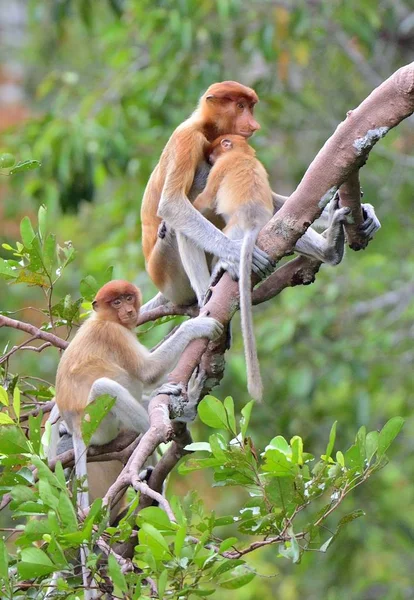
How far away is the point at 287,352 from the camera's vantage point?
6242 mm

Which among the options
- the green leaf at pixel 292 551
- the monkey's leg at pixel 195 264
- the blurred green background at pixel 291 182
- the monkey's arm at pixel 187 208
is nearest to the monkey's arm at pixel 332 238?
the monkey's arm at pixel 187 208

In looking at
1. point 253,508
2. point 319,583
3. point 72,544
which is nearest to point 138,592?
point 72,544

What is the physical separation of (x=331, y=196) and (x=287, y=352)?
→ 3.60 m

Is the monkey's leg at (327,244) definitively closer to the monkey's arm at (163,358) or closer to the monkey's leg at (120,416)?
the monkey's arm at (163,358)

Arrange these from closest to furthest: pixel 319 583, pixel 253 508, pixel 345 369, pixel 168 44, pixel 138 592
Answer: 1. pixel 138 592
2. pixel 253 508
3. pixel 345 369
4. pixel 168 44
5. pixel 319 583

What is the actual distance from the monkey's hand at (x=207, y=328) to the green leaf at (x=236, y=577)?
0.79 meters

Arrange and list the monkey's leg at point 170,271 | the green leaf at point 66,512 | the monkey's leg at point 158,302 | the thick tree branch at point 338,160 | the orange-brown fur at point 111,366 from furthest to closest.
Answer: the monkey's leg at point 158,302 < the monkey's leg at point 170,271 < the orange-brown fur at point 111,366 < the thick tree branch at point 338,160 < the green leaf at point 66,512

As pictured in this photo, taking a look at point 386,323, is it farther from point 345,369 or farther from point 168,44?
point 168,44

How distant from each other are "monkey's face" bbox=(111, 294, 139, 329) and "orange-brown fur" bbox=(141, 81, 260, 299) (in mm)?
287

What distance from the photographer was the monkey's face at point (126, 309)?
356 centimetres

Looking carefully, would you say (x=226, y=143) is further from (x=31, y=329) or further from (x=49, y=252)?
(x=31, y=329)

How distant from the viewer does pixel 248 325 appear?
2.89 meters

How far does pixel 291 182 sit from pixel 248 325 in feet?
17.7

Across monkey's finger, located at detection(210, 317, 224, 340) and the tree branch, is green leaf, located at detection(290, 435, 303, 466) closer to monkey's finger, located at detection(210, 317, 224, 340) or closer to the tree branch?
monkey's finger, located at detection(210, 317, 224, 340)
